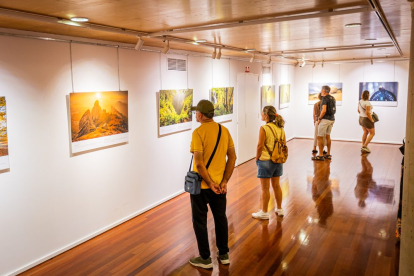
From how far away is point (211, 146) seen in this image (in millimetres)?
4098

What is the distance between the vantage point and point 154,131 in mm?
6461

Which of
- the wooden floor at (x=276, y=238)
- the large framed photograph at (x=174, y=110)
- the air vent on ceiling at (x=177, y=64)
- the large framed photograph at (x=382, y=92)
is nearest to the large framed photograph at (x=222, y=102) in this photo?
the large framed photograph at (x=174, y=110)

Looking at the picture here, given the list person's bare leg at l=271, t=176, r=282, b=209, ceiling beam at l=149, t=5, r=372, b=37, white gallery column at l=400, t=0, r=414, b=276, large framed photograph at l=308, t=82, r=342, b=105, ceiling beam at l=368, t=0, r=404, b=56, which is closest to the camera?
white gallery column at l=400, t=0, r=414, b=276

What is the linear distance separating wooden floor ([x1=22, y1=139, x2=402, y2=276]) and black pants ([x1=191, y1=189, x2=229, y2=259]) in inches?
10.1

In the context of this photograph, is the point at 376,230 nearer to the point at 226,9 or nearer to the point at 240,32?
the point at 240,32

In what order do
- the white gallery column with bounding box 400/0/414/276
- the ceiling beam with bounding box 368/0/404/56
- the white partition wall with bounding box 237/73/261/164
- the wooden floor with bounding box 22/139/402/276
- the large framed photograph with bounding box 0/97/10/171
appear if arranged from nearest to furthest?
1. the white gallery column with bounding box 400/0/414/276
2. the ceiling beam with bounding box 368/0/404/56
3. the large framed photograph with bounding box 0/97/10/171
4. the wooden floor with bounding box 22/139/402/276
5. the white partition wall with bounding box 237/73/261/164

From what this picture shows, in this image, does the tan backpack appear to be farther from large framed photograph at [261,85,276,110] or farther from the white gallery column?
large framed photograph at [261,85,276,110]

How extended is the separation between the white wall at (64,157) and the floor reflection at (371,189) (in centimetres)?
362

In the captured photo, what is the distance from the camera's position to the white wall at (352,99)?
12586mm

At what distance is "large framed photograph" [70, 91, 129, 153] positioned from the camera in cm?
492

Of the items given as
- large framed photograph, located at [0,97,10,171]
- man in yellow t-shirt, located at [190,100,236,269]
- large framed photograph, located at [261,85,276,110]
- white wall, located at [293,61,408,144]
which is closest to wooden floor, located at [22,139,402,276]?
man in yellow t-shirt, located at [190,100,236,269]

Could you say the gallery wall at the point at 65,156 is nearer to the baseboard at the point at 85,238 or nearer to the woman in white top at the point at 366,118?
the baseboard at the point at 85,238

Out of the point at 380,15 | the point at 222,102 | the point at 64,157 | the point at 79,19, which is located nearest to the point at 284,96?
the point at 222,102

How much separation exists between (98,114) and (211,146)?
1953 mm
